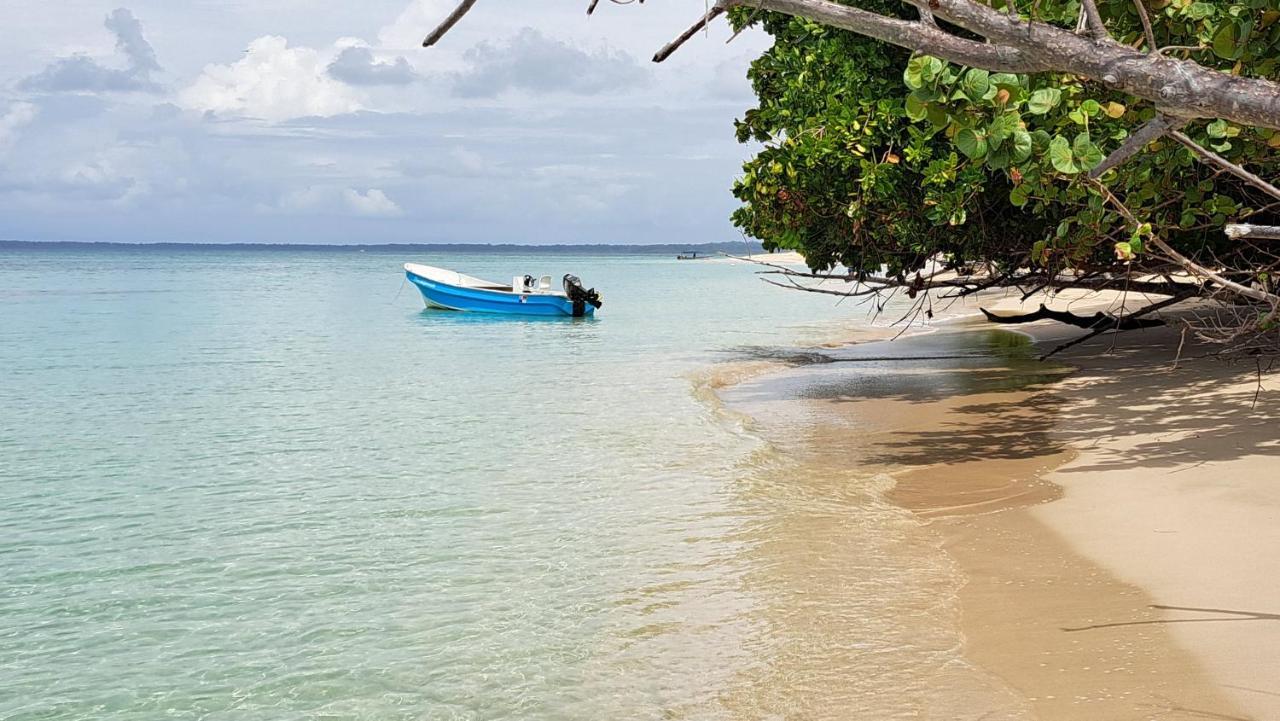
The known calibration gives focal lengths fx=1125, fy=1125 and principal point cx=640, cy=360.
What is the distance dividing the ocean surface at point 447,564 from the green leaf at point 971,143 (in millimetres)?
2688

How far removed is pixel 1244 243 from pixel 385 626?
34.4ft

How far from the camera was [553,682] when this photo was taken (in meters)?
5.92

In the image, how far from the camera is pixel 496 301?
34031 millimetres

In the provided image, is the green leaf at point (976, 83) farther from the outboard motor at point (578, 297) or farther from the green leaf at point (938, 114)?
the outboard motor at point (578, 297)

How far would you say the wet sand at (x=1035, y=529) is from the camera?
5.20 m

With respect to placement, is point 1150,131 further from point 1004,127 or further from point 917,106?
point 917,106

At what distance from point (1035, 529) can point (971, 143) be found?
477 cm

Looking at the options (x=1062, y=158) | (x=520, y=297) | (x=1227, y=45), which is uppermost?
(x=1227, y=45)

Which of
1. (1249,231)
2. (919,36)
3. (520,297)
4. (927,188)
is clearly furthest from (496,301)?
(1249,231)

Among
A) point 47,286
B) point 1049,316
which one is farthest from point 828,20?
point 47,286

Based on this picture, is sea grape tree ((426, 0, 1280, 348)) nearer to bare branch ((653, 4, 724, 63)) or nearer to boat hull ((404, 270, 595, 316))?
bare branch ((653, 4, 724, 63))

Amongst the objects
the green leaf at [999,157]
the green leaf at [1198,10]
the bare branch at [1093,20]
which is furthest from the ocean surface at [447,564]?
the green leaf at [1198,10]

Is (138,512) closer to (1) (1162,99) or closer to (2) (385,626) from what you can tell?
(2) (385,626)

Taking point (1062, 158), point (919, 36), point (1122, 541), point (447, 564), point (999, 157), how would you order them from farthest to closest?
point (447, 564)
point (1122, 541)
point (999, 157)
point (1062, 158)
point (919, 36)
